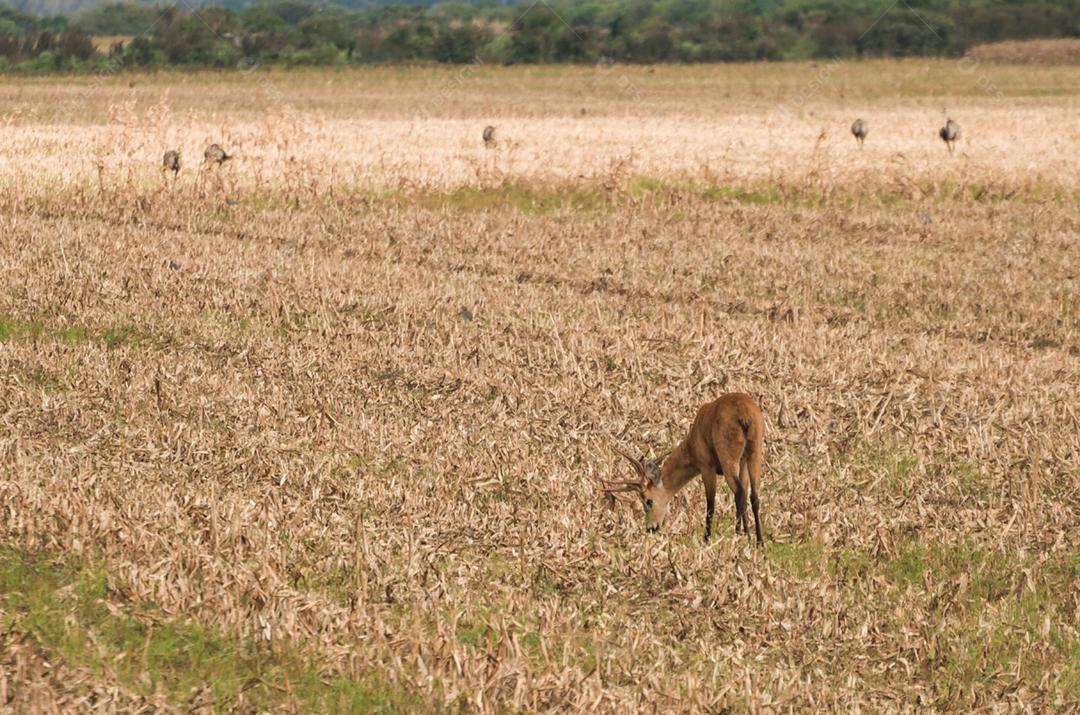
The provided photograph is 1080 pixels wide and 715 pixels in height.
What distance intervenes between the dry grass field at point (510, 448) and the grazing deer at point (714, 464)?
18cm

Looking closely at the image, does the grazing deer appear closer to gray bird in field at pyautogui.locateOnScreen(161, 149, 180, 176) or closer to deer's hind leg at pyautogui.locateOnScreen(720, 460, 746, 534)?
deer's hind leg at pyautogui.locateOnScreen(720, 460, 746, 534)

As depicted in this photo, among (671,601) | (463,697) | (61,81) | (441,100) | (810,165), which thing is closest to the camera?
(463,697)

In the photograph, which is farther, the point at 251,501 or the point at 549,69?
the point at 549,69

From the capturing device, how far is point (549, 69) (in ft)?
235

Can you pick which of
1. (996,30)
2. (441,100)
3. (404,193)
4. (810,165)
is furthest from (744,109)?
(996,30)

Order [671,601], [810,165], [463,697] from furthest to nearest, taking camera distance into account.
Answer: [810,165] → [671,601] → [463,697]

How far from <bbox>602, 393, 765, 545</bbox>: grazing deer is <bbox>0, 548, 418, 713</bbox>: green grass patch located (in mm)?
2389

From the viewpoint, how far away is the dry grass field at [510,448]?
→ 215 inches

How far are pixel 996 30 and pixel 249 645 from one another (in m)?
84.2

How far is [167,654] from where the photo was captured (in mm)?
5406

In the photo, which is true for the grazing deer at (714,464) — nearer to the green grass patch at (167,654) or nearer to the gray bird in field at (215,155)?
the green grass patch at (167,654)

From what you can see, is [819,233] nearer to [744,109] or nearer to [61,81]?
[744,109]

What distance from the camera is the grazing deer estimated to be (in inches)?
270

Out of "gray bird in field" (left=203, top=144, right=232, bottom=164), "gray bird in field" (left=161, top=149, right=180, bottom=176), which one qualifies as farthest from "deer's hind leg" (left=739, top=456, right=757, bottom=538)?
"gray bird in field" (left=203, top=144, right=232, bottom=164)
